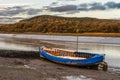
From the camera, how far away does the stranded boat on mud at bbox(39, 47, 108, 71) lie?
38.4m

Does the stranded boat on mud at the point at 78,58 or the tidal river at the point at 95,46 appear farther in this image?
the tidal river at the point at 95,46

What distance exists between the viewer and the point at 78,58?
1636 inches

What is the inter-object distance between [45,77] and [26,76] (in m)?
1.74

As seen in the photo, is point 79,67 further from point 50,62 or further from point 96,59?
point 50,62

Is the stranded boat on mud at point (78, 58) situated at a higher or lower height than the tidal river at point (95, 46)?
higher

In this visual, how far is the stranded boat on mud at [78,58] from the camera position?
38.4 m

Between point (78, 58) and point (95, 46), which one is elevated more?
point (78, 58)

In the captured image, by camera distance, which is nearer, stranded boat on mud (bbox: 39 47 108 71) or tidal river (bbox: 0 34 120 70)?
stranded boat on mud (bbox: 39 47 108 71)

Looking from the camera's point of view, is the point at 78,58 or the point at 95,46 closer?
the point at 78,58

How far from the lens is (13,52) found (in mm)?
53188

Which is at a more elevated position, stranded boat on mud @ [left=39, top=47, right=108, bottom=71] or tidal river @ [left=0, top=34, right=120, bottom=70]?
stranded boat on mud @ [left=39, top=47, right=108, bottom=71]

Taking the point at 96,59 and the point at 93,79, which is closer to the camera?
the point at 93,79

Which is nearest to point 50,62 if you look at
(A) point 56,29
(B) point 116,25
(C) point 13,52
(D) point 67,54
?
(D) point 67,54

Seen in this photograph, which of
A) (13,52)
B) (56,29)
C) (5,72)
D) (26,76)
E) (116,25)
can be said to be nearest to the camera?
(26,76)
